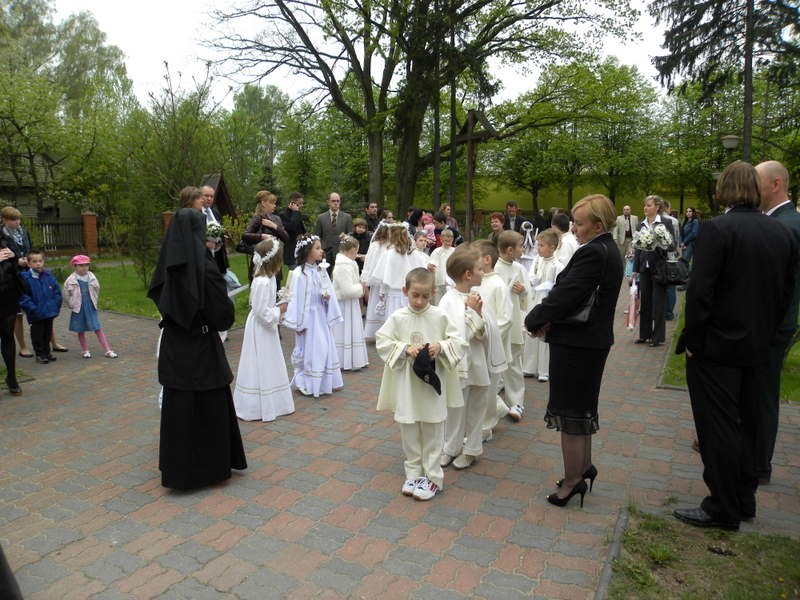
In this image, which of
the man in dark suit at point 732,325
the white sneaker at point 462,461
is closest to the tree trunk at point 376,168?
the white sneaker at point 462,461

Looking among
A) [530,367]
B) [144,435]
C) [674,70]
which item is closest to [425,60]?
[674,70]

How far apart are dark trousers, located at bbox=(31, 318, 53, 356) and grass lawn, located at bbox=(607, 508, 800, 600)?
808 centimetres

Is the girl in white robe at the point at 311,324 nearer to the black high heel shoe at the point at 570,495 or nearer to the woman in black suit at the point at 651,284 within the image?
the black high heel shoe at the point at 570,495

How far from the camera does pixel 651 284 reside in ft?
31.2

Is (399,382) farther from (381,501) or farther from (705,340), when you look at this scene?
(705,340)

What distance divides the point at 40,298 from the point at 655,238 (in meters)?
9.00

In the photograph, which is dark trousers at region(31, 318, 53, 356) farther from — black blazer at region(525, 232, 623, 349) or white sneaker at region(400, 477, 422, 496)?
black blazer at region(525, 232, 623, 349)

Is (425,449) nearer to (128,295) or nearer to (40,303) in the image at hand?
(40,303)

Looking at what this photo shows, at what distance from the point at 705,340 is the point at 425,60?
59.0 feet

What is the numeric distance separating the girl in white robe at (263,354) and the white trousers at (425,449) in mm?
2072

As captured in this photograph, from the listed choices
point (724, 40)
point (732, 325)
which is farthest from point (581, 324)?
point (724, 40)

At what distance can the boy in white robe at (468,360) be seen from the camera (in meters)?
4.64

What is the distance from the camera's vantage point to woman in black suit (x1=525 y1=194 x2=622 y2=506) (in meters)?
3.86

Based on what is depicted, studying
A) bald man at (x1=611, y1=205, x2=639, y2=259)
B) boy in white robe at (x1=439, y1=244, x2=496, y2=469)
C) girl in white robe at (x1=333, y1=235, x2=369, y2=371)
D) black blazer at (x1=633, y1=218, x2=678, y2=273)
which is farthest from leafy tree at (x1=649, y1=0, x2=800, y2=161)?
boy in white robe at (x1=439, y1=244, x2=496, y2=469)
